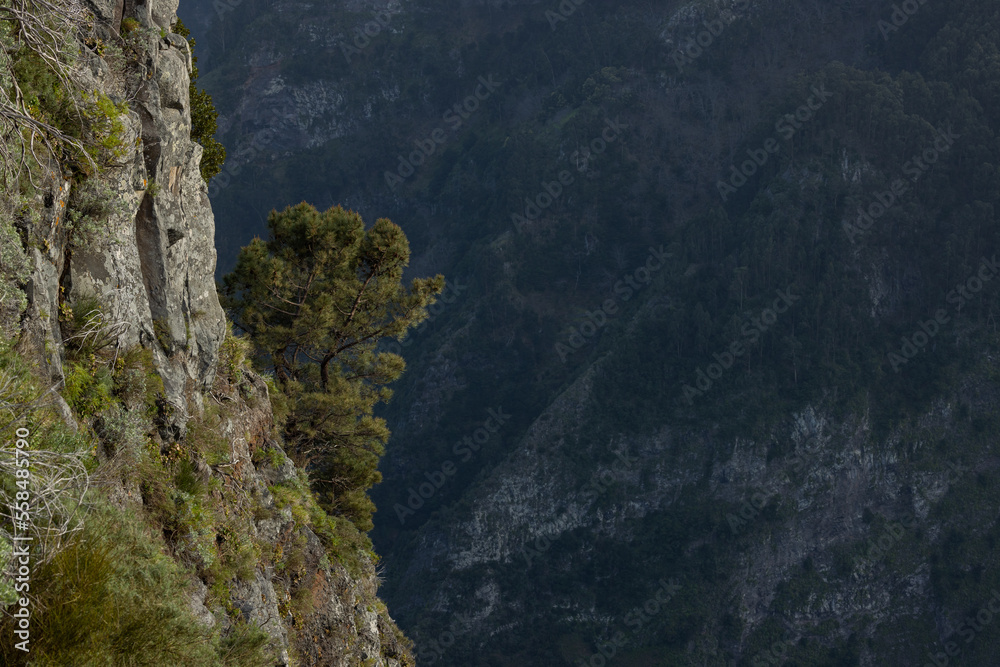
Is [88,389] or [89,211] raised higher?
[89,211]

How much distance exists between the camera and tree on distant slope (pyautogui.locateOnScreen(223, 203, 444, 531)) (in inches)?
738

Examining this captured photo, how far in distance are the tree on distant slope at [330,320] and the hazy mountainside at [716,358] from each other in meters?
45.4

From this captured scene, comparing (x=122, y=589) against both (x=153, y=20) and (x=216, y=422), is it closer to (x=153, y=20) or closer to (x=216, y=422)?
(x=216, y=422)

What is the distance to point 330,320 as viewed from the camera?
62.6ft

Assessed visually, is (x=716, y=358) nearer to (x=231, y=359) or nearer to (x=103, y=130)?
(x=231, y=359)

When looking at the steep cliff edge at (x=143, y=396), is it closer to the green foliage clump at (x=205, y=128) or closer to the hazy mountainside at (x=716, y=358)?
the green foliage clump at (x=205, y=128)

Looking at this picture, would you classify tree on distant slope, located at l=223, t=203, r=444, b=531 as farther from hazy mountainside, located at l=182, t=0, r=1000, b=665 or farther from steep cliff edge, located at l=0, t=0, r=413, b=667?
hazy mountainside, located at l=182, t=0, r=1000, b=665

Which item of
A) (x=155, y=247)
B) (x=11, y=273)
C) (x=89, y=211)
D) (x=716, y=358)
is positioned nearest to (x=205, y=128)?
(x=155, y=247)

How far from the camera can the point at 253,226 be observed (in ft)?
351

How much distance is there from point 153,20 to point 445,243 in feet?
309

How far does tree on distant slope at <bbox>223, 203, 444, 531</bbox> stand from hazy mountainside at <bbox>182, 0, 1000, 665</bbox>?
45396mm

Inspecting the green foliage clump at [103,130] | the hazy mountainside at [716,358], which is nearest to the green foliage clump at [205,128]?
the green foliage clump at [103,130]

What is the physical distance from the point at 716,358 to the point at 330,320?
59.8m

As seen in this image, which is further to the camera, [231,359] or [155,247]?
[231,359]
